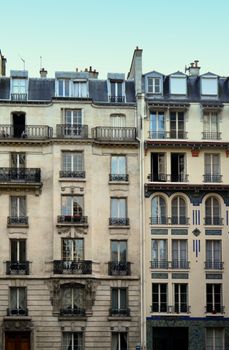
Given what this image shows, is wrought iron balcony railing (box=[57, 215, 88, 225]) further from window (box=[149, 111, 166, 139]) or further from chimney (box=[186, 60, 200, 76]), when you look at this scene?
chimney (box=[186, 60, 200, 76])

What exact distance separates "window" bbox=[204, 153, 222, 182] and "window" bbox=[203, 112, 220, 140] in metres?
1.31

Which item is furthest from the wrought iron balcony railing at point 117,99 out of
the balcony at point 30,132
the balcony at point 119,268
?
the balcony at point 119,268

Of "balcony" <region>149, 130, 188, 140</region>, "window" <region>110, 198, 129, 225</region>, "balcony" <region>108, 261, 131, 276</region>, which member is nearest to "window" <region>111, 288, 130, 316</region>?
"balcony" <region>108, 261, 131, 276</region>

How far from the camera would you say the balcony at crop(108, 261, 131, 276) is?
5606 centimetres

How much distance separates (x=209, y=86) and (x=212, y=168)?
20.9ft

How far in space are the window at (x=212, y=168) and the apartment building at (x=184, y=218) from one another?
2.8 inches

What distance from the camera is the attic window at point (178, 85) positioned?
59.7 meters

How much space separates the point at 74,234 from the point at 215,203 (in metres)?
10.4

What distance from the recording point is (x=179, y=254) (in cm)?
5678

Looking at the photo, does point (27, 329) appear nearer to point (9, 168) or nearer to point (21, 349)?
point (21, 349)

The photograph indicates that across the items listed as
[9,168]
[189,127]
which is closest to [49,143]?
[9,168]

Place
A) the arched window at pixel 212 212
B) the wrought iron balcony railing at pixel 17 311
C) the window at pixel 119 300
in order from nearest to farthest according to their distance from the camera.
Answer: the wrought iron balcony railing at pixel 17 311 < the window at pixel 119 300 < the arched window at pixel 212 212

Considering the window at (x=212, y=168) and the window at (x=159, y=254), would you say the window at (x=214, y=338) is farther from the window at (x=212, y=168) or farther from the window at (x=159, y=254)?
the window at (x=212, y=168)

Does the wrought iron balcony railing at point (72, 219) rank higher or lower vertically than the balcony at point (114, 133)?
lower
